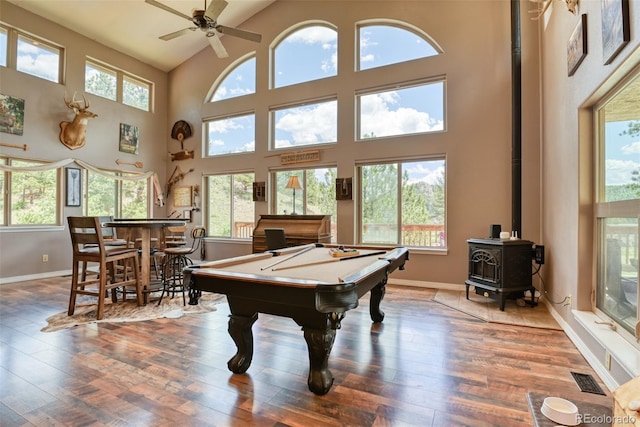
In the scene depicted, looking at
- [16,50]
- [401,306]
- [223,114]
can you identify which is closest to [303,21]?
[223,114]

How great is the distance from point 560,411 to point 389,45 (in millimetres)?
5445

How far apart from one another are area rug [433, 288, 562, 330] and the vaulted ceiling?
6.47 metres

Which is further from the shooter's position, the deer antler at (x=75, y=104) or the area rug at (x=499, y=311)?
the deer antler at (x=75, y=104)

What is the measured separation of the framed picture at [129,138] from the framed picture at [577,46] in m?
7.67

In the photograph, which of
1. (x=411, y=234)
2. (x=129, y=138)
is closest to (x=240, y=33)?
(x=411, y=234)

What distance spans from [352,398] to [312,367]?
0.30 meters

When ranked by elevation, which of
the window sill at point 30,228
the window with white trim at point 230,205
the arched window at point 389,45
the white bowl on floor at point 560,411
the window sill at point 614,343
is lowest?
the white bowl on floor at point 560,411

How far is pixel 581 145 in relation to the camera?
8.84ft

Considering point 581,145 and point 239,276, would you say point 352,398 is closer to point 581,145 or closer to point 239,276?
point 239,276

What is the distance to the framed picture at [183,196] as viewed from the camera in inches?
288

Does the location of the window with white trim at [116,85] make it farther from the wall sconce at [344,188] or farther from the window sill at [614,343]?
the window sill at [614,343]

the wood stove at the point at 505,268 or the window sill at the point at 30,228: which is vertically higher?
the window sill at the point at 30,228

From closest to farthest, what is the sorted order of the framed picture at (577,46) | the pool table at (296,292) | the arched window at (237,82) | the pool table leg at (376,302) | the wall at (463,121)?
the pool table at (296,292) → the framed picture at (577,46) → the pool table leg at (376,302) → the wall at (463,121) → the arched window at (237,82)

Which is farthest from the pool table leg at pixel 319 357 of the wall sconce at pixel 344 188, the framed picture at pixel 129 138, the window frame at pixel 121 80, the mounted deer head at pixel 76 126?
the window frame at pixel 121 80
